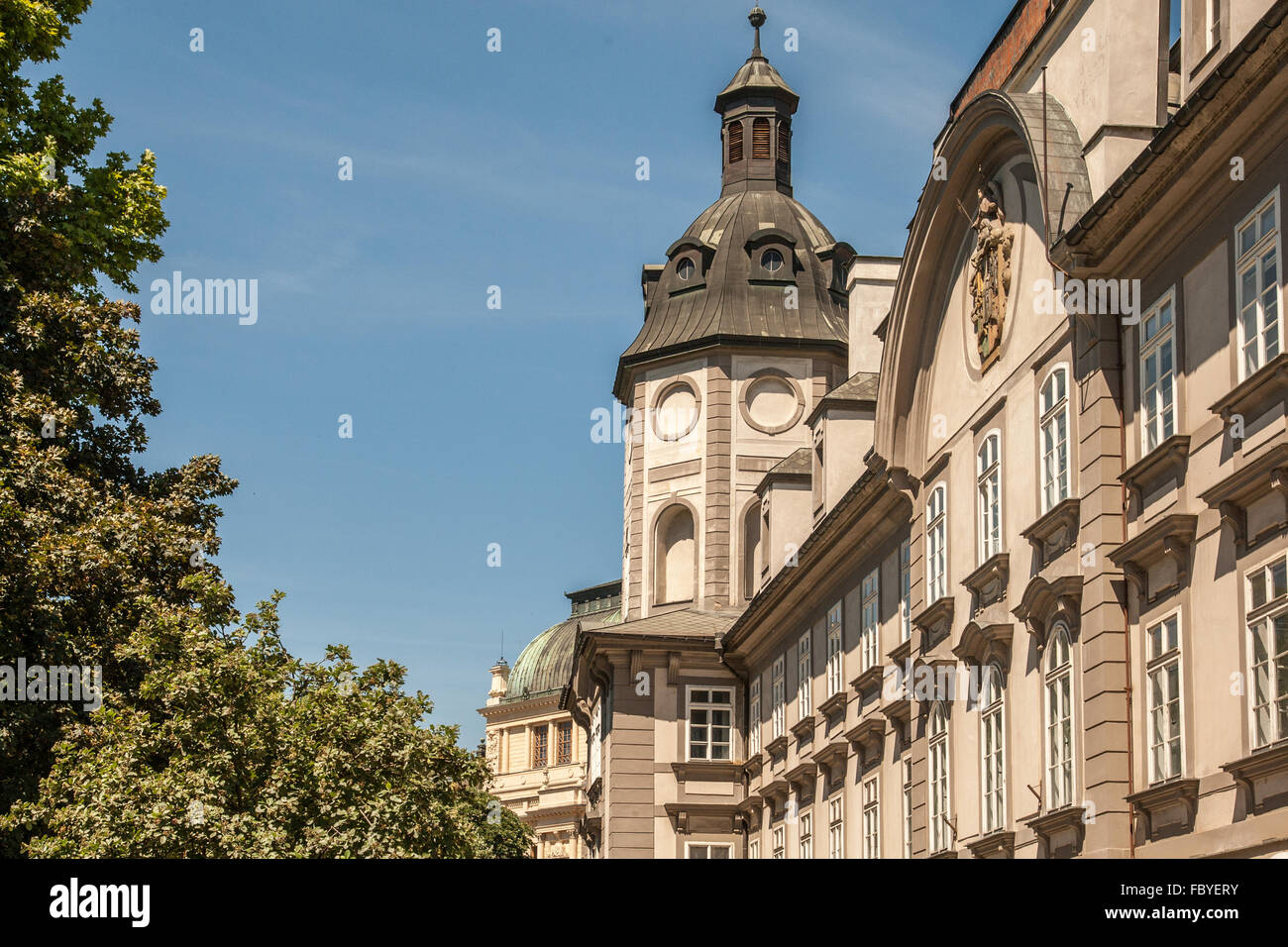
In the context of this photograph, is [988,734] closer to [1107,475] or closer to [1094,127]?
[1107,475]

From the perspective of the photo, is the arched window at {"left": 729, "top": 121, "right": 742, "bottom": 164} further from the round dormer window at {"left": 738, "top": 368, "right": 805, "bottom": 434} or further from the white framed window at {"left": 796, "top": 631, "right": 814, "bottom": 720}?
the white framed window at {"left": 796, "top": 631, "right": 814, "bottom": 720}

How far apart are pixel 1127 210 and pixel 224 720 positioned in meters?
17.6

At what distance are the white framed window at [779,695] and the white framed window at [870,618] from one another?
7480mm

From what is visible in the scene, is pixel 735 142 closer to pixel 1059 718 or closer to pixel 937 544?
pixel 937 544

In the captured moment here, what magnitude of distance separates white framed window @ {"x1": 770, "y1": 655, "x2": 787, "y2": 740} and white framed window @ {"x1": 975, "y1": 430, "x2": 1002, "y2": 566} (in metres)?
15.5

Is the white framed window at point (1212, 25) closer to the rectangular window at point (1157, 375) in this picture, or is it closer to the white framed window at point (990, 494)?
the rectangular window at point (1157, 375)

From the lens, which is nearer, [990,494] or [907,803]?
[990,494]

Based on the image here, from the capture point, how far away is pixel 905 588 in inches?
1150

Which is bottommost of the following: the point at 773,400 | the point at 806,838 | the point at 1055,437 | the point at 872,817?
the point at 806,838

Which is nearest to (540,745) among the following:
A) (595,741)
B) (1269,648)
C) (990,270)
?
(595,741)

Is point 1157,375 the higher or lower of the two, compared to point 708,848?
higher

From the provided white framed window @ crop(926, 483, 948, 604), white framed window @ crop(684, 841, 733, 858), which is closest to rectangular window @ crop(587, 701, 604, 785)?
white framed window @ crop(684, 841, 733, 858)

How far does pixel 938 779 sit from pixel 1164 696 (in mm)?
8567

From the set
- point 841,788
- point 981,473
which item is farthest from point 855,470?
point 981,473
